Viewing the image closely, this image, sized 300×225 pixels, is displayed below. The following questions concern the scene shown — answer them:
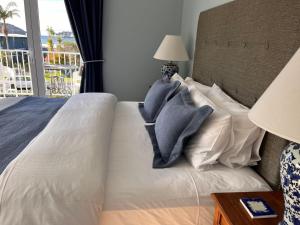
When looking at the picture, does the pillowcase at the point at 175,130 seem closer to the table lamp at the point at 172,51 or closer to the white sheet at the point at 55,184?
the white sheet at the point at 55,184

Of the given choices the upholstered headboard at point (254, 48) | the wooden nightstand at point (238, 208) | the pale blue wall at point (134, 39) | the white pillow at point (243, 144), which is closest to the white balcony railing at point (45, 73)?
the pale blue wall at point (134, 39)

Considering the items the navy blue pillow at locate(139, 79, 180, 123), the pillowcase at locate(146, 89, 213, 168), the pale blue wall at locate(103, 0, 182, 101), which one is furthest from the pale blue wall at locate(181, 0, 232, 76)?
the pillowcase at locate(146, 89, 213, 168)

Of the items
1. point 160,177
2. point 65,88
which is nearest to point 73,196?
point 160,177

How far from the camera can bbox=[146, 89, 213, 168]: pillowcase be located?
51.8 inches

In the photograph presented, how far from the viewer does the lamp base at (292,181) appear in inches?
27.6

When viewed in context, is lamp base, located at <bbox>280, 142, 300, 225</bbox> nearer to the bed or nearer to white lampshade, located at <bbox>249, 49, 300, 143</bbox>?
white lampshade, located at <bbox>249, 49, 300, 143</bbox>

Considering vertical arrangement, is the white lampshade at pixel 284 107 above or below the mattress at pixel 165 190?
above

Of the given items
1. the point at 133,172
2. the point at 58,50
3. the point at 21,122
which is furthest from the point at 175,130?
the point at 58,50

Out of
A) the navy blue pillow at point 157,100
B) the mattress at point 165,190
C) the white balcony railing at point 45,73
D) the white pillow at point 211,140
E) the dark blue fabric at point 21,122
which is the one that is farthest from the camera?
the white balcony railing at point 45,73

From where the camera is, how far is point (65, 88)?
4.30m

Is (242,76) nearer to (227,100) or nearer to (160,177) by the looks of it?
(227,100)

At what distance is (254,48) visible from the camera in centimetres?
140

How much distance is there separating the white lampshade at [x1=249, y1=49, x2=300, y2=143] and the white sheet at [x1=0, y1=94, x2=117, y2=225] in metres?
0.75

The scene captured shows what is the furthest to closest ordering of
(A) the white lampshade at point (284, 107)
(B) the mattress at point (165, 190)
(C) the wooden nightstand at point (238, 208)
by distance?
(B) the mattress at point (165, 190)
(C) the wooden nightstand at point (238, 208)
(A) the white lampshade at point (284, 107)
